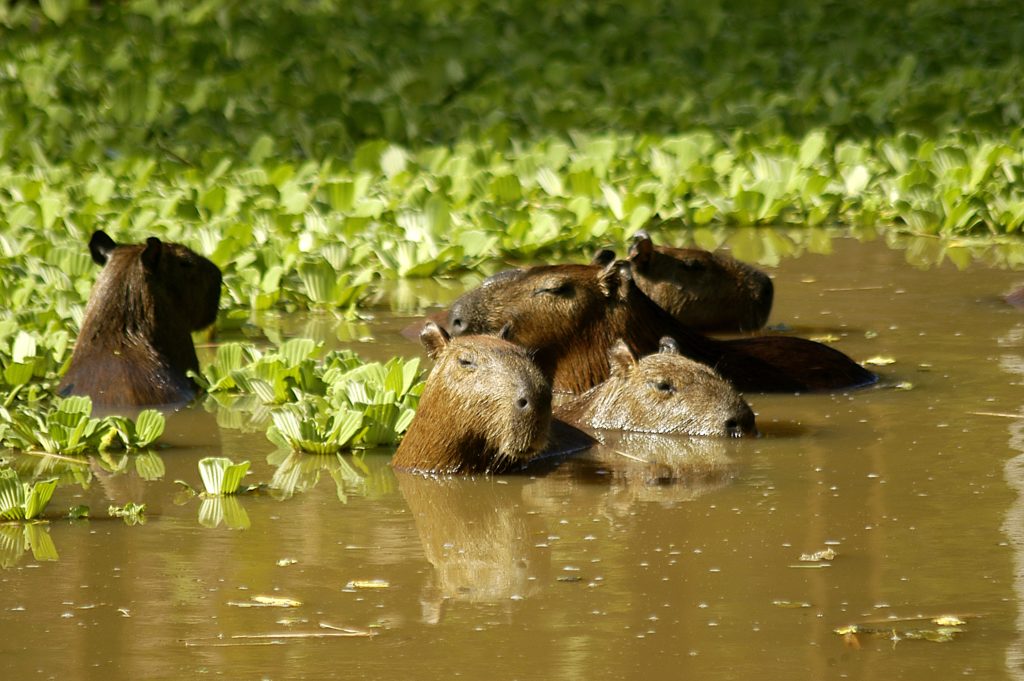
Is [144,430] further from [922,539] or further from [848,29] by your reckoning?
[848,29]

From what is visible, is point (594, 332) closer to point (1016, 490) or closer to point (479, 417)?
point (479, 417)

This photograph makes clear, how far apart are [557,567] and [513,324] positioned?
251 centimetres

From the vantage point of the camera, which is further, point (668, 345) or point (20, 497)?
point (668, 345)

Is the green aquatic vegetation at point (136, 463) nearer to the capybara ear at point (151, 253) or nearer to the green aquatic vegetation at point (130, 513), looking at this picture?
the green aquatic vegetation at point (130, 513)

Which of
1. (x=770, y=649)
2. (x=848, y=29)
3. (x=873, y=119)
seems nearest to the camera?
(x=770, y=649)

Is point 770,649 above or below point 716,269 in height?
below

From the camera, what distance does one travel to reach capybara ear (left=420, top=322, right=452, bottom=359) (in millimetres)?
6168

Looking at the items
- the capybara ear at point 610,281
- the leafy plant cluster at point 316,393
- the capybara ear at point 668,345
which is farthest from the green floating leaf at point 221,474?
the capybara ear at point 610,281

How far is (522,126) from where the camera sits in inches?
534

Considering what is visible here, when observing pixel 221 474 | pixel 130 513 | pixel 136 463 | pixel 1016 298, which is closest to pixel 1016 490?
pixel 221 474

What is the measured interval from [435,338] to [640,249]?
7.42ft

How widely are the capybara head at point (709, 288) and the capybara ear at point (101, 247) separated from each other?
247 centimetres

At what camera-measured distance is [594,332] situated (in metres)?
7.25

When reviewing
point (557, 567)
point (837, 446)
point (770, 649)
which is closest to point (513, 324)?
point (837, 446)
